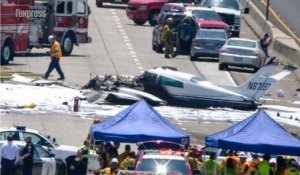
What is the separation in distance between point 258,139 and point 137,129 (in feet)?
8.63

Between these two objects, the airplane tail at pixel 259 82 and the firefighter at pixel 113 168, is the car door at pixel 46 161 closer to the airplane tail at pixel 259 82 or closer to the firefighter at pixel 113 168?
the firefighter at pixel 113 168

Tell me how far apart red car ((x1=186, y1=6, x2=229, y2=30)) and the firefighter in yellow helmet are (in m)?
2.95

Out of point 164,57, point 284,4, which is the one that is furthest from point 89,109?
point 284,4

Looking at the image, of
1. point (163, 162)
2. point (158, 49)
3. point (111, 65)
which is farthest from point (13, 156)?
point (158, 49)

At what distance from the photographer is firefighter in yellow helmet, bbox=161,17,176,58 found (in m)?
52.5

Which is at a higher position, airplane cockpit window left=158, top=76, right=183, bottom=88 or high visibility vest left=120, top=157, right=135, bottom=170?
high visibility vest left=120, top=157, right=135, bottom=170

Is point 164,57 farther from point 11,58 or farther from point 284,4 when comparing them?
point 284,4

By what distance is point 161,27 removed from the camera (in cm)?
5366

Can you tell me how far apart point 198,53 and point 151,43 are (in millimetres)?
5504

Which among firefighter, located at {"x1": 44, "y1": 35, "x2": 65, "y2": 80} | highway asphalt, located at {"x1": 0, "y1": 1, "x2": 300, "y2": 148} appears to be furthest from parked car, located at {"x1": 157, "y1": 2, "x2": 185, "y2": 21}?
firefighter, located at {"x1": 44, "y1": 35, "x2": 65, "y2": 80}

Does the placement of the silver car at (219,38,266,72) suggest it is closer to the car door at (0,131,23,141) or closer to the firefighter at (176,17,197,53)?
the firefighter at (176,17,197,53)

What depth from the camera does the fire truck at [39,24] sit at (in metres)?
49.8

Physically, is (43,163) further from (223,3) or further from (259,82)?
(223,3)

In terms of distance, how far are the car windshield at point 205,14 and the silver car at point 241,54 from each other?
244 inches
